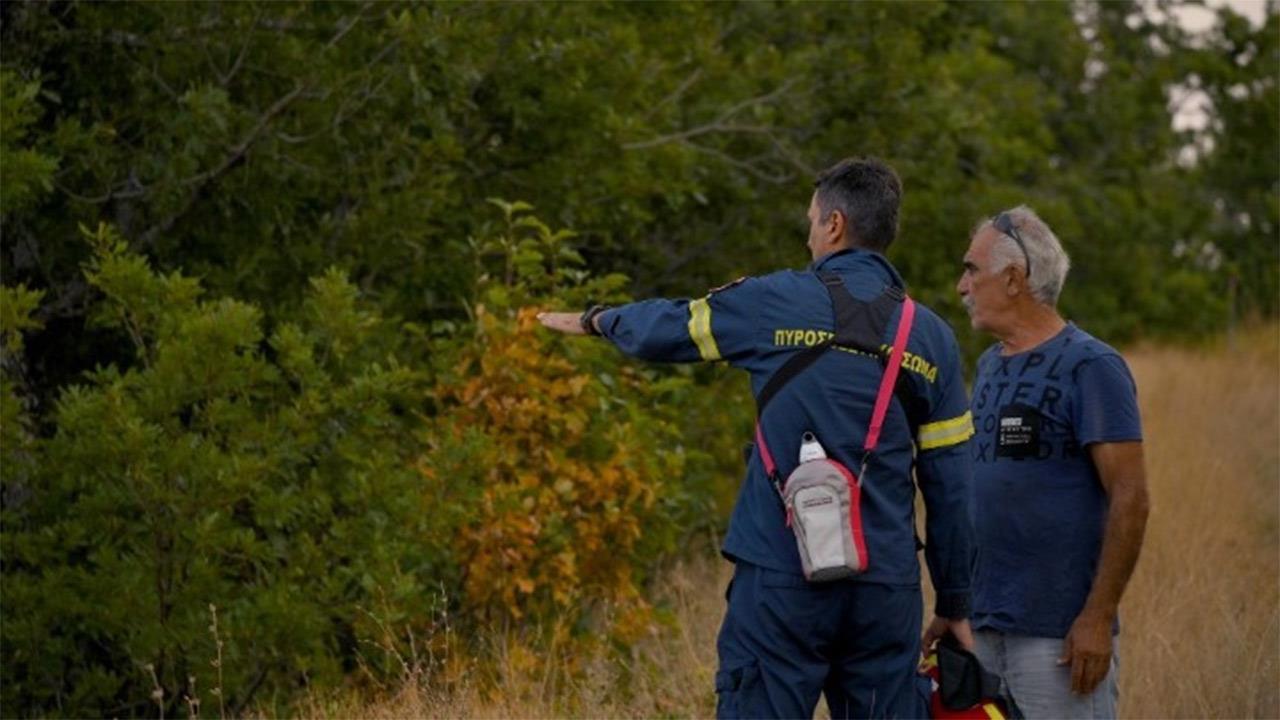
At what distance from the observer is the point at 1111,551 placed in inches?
207

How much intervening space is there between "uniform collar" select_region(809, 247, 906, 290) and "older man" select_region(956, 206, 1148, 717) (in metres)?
0.32

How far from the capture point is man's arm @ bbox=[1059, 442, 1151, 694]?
17.2 feet

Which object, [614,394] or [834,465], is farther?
[614,394]

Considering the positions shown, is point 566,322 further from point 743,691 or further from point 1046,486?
point 1046,486

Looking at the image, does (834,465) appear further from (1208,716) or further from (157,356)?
(157,356)

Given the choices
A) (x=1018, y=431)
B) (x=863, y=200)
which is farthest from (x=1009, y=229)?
(x=1018, y=431)

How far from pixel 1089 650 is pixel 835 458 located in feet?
2.64

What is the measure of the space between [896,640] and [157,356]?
575 cm

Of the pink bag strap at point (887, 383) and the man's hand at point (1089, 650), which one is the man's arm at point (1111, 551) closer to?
the man's hand at point (1089, 650)

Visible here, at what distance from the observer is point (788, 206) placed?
57.7 ft

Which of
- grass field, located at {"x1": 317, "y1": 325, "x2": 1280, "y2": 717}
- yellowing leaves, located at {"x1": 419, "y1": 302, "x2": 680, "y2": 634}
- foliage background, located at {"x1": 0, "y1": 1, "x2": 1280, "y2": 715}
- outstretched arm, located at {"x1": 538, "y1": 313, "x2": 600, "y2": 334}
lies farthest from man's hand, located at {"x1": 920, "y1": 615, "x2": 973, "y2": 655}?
yellowing leaves, located at {"x1": 419, "y1": 302, "x2": 680, "y2": 634}

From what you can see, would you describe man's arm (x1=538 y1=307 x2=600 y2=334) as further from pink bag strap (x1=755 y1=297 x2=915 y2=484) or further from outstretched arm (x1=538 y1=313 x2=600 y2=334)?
pink bag strap (x1=755 y1=297 x2=915 y2=484)

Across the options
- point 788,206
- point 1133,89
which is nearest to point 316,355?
point 788,206

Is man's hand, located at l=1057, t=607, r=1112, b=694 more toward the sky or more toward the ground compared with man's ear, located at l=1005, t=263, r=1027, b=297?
more toward the ground
